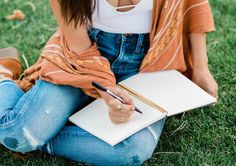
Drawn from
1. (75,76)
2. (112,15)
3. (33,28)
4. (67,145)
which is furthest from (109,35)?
(33,28)

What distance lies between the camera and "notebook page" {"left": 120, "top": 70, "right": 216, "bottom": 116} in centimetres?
156

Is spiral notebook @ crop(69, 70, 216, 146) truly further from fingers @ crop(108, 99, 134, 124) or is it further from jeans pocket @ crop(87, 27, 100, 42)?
jeans pocket @ crop(87, 27, 100, 42)

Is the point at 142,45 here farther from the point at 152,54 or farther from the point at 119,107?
the point at 119,107

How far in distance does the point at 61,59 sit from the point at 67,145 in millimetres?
254

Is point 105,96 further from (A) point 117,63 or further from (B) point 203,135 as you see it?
(B) point 203,135

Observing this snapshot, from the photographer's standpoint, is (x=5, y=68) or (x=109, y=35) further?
(x=5, y=68)

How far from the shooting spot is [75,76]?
1.56 m

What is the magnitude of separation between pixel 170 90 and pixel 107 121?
8.7 inches

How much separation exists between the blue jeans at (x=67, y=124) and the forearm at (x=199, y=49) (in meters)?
0.16

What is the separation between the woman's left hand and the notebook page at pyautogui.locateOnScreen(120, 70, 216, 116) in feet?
0.26

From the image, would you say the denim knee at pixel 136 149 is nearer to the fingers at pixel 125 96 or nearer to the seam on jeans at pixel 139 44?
the fingers at pixel 125 96

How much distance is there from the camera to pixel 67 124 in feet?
5.44

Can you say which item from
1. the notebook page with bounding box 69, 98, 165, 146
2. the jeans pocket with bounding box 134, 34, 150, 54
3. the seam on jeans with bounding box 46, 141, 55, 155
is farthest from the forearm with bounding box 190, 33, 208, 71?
the seam on jeans with bounding box 46, 141, 55, 155

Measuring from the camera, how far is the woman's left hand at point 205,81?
1692 millimetres
